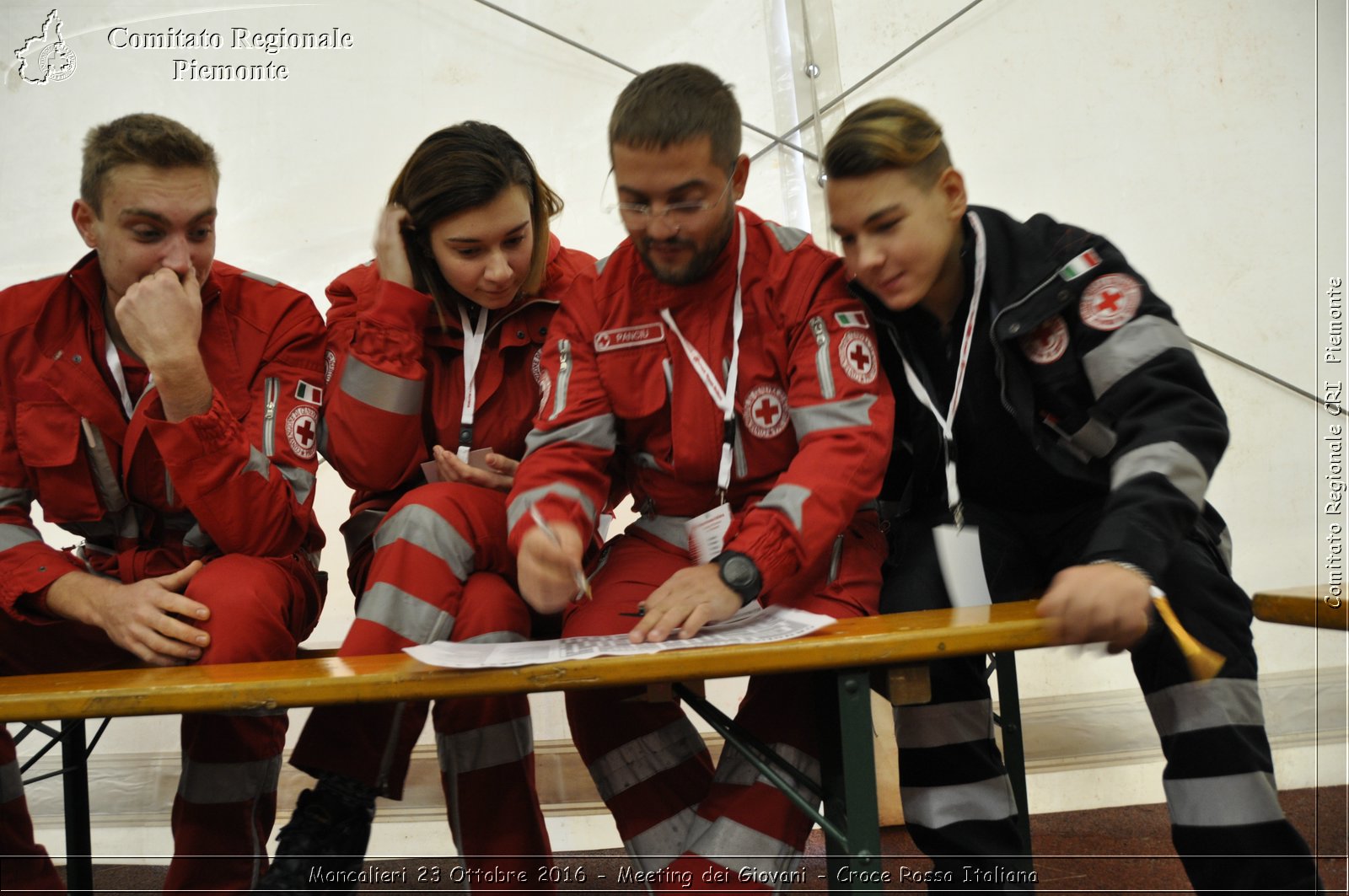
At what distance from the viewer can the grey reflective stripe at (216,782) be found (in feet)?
4.79

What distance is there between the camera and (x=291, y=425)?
5.32 ft

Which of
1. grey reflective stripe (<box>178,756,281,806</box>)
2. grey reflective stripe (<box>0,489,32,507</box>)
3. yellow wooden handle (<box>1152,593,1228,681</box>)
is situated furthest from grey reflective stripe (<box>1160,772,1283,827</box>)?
grey reflective stripe (<box>0,489,32,507</box>)

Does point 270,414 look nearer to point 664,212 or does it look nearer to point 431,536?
point 431,536

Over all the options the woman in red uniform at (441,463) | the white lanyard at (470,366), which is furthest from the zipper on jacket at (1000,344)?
the white lanyard at (470,366)

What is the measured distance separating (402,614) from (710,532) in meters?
0.40

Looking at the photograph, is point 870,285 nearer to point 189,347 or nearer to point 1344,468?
point 189,347

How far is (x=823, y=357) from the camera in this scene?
1.39m

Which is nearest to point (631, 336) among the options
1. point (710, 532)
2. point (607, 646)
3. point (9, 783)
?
point (710, 532)

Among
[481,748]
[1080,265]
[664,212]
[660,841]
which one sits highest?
[664,212]

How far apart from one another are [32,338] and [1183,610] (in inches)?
63.9

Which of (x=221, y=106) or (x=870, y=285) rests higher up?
(x=221, y=106)

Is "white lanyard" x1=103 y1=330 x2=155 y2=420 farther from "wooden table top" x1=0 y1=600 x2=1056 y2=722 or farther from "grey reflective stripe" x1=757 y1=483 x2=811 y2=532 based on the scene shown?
"grey reflective stripe" x1=757 y1=483 x2=811 y2=532

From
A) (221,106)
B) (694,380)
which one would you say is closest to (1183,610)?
(694,380)

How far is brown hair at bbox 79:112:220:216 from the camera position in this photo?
1597 mm
